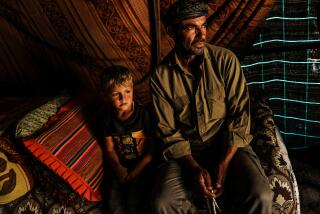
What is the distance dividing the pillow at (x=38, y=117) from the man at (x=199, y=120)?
27.5 inches

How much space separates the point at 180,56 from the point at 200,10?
0.26 meters

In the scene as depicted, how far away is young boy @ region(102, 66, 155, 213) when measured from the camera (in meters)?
1.55

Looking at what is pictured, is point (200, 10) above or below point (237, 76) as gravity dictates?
above

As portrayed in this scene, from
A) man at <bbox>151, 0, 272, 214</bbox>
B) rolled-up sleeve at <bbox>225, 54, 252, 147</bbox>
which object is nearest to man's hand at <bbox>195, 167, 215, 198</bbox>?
man at <bbox>151, 0, 272, 214</bbox>

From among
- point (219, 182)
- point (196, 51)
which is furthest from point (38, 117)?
point (219, 182)

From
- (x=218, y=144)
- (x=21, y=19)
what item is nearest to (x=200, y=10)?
(x=218, y=144)

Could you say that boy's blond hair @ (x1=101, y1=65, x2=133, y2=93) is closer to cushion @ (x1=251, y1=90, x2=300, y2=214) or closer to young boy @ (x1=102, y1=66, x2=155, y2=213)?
young boy @ (x1=102, y1=66, x2=155, y2=213)

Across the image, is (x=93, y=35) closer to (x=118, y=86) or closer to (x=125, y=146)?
(x=118, y=86)

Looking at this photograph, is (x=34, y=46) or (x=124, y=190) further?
(x=34, y=46)

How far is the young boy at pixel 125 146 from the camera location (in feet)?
5.09

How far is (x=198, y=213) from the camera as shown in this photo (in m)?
1.46

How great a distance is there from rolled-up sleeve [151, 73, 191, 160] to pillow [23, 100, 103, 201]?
0.40 metres

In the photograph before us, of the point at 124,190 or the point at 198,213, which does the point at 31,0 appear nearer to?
the point at 124,190

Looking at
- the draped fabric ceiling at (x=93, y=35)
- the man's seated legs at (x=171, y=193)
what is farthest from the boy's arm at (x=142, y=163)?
the draped fabric ceiling at (x=93, y=35)
